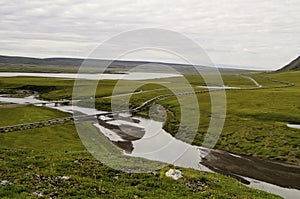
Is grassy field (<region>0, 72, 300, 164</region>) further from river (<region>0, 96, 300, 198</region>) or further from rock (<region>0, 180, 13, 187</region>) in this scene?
rock (<region>0, 180, 13, 187</region>)

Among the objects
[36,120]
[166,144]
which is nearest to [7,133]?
[36,120]

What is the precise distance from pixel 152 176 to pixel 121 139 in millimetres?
33332

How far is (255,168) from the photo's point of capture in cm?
3978

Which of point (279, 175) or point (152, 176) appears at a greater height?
point (152, 176)

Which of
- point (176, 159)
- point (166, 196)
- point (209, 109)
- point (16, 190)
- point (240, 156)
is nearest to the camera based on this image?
point (16, 190)

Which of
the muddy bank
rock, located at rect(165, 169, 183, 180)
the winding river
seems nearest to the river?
the winding river

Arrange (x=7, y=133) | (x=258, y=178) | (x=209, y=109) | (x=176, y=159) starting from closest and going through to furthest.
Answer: (x=258, y=178)
(x=176, y=159)
(x=7, y=133)
(x=209, y=109)

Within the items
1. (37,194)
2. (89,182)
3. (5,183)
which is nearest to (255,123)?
(89,182)

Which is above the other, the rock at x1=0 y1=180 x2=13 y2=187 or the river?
the rock at x1=0 y1=180 x2=13 y2=187

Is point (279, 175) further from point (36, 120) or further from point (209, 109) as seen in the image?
point (36, 120)

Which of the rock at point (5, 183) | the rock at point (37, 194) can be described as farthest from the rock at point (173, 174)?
the rock at point (5, 183)

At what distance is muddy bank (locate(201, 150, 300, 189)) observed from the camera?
35594mm

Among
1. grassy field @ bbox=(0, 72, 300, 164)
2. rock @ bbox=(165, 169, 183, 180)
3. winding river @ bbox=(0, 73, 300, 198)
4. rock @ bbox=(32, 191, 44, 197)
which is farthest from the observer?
grassy field @ bbox=(0, 72, 300, 164)

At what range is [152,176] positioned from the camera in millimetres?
21531
